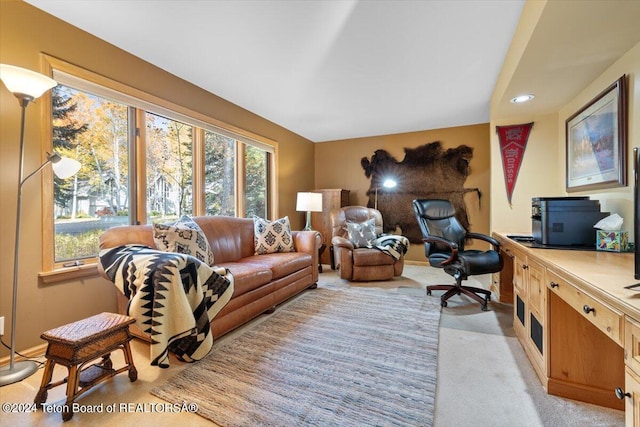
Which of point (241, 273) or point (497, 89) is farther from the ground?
point (497, 89)

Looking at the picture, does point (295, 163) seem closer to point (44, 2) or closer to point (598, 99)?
point (44, 2)

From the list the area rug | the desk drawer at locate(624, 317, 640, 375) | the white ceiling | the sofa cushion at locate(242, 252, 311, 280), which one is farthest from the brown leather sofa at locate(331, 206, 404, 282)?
the desk drawer at locate(624, 317, 640, 375)

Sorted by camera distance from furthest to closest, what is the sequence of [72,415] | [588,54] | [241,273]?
[241,273], [588,54], [72,415]

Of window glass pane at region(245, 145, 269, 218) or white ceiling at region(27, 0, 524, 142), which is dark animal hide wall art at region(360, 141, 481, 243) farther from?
window glass pane at region(245, 145, 269, 218)

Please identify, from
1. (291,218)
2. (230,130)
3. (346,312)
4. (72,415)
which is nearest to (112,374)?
(72,415)

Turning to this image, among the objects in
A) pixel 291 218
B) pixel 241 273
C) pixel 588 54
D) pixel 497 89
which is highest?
pixel 497 89

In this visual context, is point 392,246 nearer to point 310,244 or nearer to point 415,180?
point 310,244

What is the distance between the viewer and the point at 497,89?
279 cm

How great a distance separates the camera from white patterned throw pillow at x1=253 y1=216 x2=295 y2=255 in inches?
124

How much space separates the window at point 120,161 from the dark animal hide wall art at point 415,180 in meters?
2.64

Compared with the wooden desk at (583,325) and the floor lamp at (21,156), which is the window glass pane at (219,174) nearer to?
the floor lamp at (21,156)

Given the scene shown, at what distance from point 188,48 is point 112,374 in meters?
2.41

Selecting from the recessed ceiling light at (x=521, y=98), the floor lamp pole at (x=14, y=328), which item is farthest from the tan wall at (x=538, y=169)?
the floor lamp pole at (x=14, y=328)

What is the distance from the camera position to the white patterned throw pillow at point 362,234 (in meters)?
3.78
